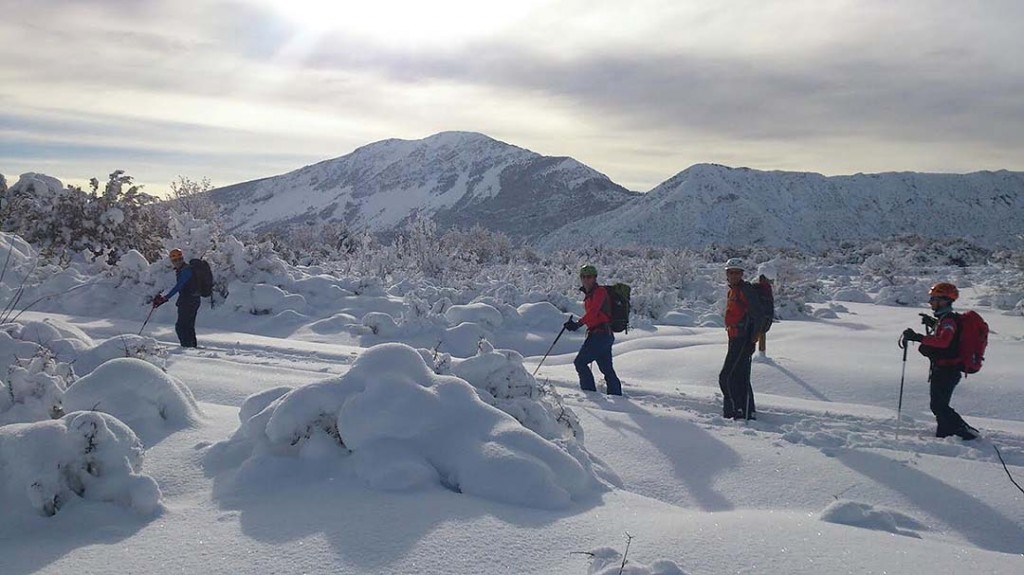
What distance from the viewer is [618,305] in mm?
8859

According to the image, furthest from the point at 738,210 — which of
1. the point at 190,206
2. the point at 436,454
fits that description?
the point at 436,454

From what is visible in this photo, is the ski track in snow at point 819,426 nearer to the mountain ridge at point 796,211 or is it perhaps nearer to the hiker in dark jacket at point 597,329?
the hiker in dark jacket at point 597,329

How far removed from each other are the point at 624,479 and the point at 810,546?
212 cm

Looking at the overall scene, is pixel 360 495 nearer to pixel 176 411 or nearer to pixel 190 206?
pixel 176 411

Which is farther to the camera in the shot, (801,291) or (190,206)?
(190,206)

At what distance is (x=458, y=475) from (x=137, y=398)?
2512mm

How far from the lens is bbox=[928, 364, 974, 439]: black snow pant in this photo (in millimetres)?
6645

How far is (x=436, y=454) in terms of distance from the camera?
4312mm

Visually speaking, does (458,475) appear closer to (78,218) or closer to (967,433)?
(967,433)

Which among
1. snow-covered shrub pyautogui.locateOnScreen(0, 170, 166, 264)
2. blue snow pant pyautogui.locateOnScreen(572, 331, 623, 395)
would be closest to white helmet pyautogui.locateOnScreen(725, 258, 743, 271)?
blue snow pant pyautogui.locateOnScreen(572, 331, 623, 395)

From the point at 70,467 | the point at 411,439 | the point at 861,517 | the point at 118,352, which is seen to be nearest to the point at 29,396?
the point at 70,467

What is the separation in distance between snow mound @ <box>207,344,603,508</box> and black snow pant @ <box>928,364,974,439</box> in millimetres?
4053

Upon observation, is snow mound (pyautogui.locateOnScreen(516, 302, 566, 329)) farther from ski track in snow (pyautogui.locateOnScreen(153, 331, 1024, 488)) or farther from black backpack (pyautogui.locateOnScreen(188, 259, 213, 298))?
black backpack (pyautogui.locateOnScreen(188, 259, 213, 298))

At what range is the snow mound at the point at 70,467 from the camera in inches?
141
